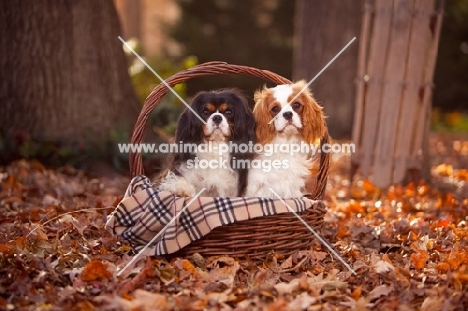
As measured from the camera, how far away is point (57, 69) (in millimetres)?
5609

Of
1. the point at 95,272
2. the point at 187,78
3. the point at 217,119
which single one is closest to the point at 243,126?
the point at 217,119

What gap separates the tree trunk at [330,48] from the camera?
820cm

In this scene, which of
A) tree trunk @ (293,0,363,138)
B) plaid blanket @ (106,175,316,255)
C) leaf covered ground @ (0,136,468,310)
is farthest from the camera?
tree trunk @ (293,0,363,138)

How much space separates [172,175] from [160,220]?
13.9 inches

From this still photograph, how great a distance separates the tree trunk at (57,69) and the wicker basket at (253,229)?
102 inches

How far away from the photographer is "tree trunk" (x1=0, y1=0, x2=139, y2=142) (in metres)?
5.57

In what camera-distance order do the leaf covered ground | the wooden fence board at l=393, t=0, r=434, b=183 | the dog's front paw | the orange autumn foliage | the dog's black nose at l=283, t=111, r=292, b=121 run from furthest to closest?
the wooden fence board at l=393, t=0, r=434, b=183
the dog's black nose at l=283, t=111, r=292, b=121
the dog's front paw
the orange autumn foliage
the leaf covered ground

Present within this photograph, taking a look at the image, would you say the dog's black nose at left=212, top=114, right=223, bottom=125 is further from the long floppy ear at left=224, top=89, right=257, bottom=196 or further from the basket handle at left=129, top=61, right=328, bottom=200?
the basket handle at left=129, top=61, right=328, bottom=200

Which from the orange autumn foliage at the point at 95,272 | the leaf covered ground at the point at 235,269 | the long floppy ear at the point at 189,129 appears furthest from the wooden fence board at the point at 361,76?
the orange autumn foliage at the point at 95,272

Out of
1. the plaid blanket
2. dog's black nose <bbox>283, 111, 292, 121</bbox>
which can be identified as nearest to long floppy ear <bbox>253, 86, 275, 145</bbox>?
dog's black nose <bbox>283, 111, 292, 121</bbox>

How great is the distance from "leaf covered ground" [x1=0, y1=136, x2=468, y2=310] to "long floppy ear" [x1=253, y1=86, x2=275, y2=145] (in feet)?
2.22

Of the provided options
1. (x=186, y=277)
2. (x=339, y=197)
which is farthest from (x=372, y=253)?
(x=339, y=197)

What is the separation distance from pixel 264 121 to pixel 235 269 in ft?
3.00

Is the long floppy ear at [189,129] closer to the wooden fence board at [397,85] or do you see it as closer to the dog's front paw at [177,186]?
the dog's front paw at [177,186]
